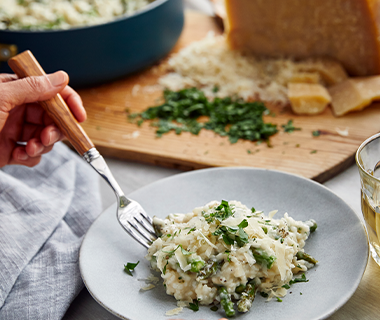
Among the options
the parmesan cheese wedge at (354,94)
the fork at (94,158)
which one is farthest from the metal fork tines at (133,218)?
the parmesan cheese wedge at (354,94)

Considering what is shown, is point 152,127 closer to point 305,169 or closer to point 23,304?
point 305,169

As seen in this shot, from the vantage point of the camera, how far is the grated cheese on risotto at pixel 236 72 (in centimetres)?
242

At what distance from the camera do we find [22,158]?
6.07ft

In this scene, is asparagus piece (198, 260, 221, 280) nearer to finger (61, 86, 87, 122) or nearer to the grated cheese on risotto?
finger (61, 86, 87, 122)

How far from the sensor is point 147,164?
7.02 ft

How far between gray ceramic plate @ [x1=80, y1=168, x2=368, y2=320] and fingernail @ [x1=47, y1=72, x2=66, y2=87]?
0.50 m

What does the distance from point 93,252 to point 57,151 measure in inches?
32.6

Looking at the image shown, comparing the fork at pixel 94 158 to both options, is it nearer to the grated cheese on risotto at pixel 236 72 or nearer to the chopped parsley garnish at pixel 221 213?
the chopped parsley garnish at pixel 221 213

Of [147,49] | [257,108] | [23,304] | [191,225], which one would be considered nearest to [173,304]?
[191,225]

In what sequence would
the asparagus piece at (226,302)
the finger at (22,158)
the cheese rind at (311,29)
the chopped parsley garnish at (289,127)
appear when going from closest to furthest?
1. the asparagus piece at (226,302)
2. the finger at (22,158)
3. the chopped parsley garnish at (289,127)
4. the cheese rind at (311,29)

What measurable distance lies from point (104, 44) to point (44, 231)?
4.16 feet

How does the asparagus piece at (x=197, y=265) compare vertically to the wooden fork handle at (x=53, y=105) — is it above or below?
below

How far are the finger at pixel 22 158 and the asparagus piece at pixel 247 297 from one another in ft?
3.77

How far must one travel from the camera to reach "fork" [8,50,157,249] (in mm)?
1424
